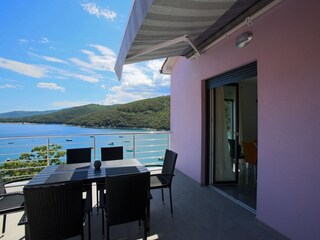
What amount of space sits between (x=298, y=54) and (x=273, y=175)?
156 cm

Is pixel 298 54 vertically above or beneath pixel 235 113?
above

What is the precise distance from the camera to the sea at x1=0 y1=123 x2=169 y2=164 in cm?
484

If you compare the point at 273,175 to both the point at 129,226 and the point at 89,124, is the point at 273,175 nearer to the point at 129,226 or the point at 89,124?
the point at 129,226

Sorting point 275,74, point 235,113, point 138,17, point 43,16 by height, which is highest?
point 43,16

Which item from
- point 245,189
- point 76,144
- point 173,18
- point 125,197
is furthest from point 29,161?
point 173,18

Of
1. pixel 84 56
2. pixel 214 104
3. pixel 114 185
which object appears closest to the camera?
pixel 114 185

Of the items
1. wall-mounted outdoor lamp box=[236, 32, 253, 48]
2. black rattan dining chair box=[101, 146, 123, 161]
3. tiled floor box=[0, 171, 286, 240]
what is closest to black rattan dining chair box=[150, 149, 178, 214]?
tiled floor box=[0, 171, 286, 240]

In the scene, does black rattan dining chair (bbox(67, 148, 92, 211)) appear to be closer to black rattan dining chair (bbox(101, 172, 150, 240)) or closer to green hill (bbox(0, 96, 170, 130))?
black rattan dining chair (bbox(101, 172, 150, 240))

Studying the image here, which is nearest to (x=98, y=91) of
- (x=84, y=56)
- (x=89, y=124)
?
(x=84, y=56)

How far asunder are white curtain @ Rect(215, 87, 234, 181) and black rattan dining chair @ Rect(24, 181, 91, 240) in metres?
3.51

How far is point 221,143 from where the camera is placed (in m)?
4.89

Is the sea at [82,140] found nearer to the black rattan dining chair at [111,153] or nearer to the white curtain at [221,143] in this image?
the black rattan dining chair at [111,153]

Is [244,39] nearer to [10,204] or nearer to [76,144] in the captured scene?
[10,204]

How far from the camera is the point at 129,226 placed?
3.05 metres
